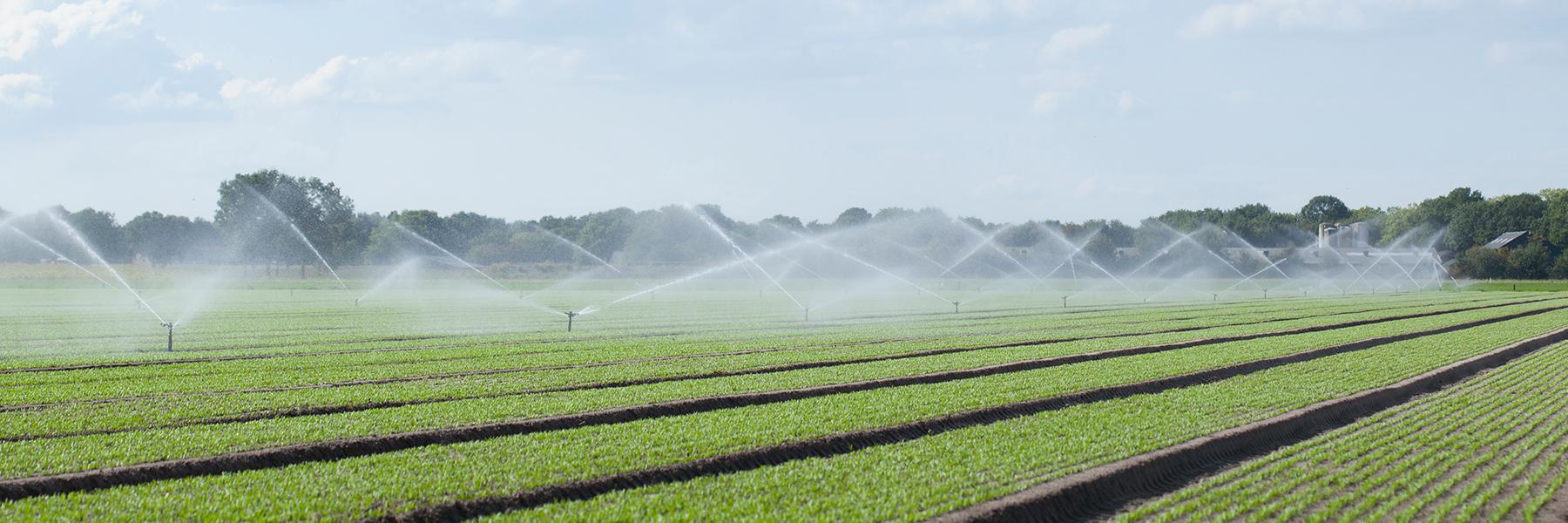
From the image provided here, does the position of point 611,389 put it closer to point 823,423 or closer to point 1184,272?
point 823,423

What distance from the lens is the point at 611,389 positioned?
61.3 ft

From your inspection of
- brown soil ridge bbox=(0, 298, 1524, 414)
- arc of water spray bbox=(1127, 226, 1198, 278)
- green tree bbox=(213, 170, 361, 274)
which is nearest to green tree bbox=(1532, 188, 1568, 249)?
arc of water spray bbox=(1127, 226, 1198, 278)

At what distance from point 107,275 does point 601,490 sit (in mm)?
98466

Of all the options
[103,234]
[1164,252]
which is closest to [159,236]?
[103,234]

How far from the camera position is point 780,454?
43.1ft

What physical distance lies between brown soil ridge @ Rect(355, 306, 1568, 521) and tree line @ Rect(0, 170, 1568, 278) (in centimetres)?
6058

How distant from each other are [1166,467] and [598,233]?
110 meters

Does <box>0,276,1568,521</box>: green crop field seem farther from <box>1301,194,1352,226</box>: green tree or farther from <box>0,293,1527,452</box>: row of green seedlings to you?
<box>1301,194,1352,226</box>: green tree

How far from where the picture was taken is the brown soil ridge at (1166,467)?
10.8 m

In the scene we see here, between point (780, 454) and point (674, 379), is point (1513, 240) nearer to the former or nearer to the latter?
point (674, 379)

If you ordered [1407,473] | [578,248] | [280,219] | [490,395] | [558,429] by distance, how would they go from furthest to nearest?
[578,248]
[280,219]
[490,395]
[558,429]
[1407,473]

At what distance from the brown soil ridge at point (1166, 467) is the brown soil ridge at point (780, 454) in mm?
504

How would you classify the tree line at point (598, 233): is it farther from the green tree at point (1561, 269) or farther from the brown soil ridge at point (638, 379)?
the brown soil ridge at point (638, 379)

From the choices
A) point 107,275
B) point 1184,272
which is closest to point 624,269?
point 107,275
